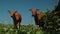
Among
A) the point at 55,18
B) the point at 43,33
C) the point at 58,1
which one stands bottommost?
the point at 43,33

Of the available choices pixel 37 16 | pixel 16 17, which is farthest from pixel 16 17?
pixel 37 16

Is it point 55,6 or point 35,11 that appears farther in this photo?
point 35,11

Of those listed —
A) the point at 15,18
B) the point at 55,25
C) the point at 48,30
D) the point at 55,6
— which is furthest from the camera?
the point at 15,18

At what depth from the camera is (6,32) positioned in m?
12.2

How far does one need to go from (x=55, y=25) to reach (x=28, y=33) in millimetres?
1644

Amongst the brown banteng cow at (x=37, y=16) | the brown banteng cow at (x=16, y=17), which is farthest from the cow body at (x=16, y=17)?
the brown banteng cow at (x=37, y=16)

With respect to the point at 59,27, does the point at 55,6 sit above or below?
above

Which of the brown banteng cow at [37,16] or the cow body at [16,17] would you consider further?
the brown banteng cow at [37,16]

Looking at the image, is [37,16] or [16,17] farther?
[37,16]

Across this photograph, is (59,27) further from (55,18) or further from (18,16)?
(18,16)

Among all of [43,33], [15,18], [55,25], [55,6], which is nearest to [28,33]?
[43,33]

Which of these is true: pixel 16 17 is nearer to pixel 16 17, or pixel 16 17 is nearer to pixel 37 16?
pixel 16 17

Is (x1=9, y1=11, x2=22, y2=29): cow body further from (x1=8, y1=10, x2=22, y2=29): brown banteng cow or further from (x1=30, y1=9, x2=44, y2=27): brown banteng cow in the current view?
(x1=30, y1=9, x2=44, y2=27): brown banteng cow

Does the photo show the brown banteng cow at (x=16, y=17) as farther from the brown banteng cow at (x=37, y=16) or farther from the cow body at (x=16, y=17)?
the brown banteng cow at (x=37, y=16)
